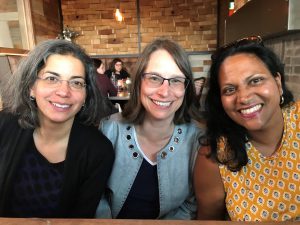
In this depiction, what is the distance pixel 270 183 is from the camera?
46.0 inches

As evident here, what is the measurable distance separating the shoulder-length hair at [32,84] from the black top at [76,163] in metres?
0.08

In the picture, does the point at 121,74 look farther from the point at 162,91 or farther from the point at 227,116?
the point at 227,116

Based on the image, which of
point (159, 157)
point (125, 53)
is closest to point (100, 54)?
point (125, 53)

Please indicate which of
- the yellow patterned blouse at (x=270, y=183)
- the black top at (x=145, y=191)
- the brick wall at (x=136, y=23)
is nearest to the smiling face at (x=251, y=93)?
the yellow patterned blouse at (x=270, y=183)

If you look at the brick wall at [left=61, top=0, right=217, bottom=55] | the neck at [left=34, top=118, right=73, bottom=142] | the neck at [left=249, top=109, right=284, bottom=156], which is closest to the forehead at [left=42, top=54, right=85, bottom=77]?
the neck at [left=34, top=118, right=73, bottom=142]

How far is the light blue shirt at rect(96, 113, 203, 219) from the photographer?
145 cm

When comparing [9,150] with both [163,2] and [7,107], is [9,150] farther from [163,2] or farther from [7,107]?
[163,2]

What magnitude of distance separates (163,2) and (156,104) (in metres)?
5.22

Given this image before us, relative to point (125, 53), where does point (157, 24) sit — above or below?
above

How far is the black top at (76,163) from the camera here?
1.36m

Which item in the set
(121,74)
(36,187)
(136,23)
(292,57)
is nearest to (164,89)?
(36,187)

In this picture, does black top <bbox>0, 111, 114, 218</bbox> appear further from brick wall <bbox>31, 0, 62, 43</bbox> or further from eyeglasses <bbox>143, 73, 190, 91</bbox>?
brick wall <bbox>31, 0, 62, 43</bbox>

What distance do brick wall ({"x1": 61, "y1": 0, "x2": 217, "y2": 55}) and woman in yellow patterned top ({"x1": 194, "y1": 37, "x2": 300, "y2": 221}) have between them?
16.6 ft

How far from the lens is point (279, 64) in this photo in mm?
1264
